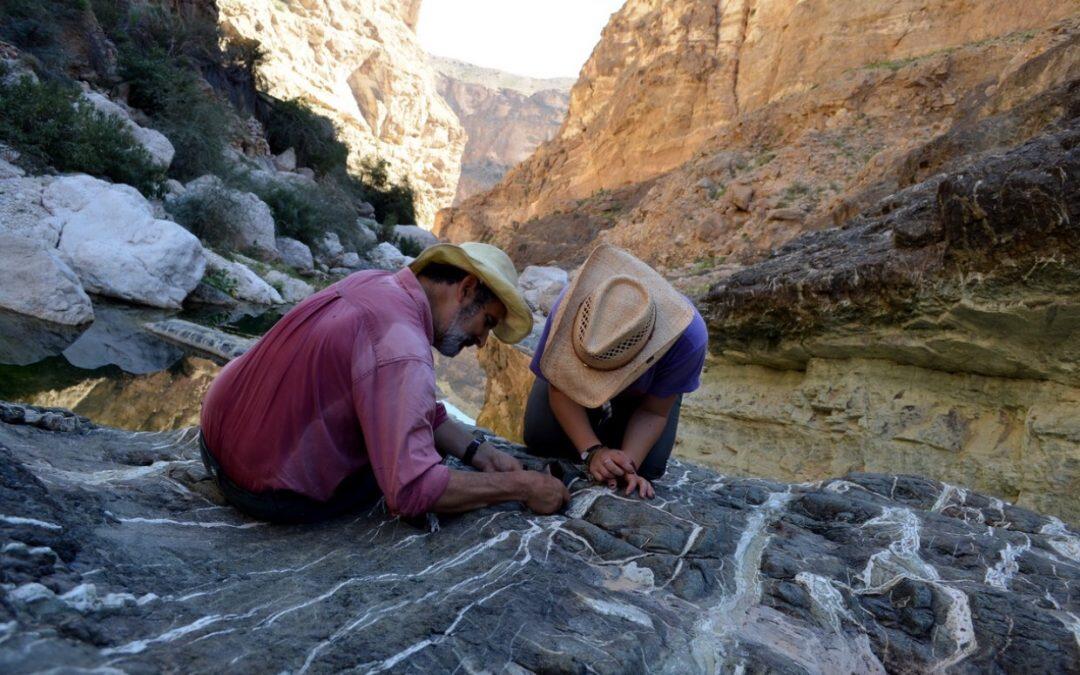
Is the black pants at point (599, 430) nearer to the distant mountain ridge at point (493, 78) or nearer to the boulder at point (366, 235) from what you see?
the boulder at point (366, 235)

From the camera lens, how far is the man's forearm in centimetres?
168

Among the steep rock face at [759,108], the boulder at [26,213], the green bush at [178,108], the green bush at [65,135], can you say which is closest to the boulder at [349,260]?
the green bush at [178,108]

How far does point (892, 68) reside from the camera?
17344 mm

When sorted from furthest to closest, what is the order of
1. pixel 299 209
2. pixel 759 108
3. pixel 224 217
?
pixel 759 108, pixel 299 209, pixel 224 217

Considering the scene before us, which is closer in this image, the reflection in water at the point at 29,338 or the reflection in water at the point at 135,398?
the reflection in water at the point at 135,398

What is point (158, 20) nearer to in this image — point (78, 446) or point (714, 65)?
point (714, 65)

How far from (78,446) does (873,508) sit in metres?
2.72

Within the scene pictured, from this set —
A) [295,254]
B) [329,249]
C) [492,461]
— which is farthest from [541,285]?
[492,461]

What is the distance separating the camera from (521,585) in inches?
58.8

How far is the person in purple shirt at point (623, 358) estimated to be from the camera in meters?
1.98

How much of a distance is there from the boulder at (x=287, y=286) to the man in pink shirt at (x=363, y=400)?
979 centimetres

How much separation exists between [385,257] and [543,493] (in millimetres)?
18131

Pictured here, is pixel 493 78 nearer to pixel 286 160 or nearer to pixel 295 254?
pixel 286 160

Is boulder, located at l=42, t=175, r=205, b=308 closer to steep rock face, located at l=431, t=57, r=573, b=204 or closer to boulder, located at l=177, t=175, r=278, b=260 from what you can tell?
boulder, located at l=177, t=175, r=278, b=260
